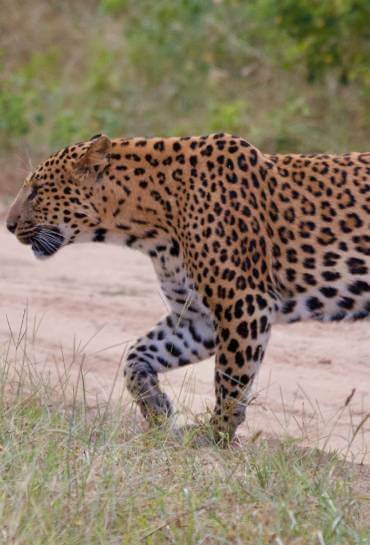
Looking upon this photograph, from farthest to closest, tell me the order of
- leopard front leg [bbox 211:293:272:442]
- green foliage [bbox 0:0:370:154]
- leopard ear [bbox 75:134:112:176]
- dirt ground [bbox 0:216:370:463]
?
green foliage [bbox 0:0:370:154] → dirt ground [bbox 0:216:370:463] → leopard ear [bbox 75:134:112:176] → leopard front leg [bbox 211:293:272:442]

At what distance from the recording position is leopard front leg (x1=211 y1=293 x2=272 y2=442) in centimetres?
588

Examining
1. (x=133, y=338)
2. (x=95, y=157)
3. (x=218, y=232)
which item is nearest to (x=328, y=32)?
(x=133, y=338)

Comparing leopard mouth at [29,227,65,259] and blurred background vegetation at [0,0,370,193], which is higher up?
blurred background vegetation at [0,0,370,193]

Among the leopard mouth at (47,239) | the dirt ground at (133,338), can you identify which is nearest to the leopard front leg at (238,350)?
the dirt ground at (133,338)

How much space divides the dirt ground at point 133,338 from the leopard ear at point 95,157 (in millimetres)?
743

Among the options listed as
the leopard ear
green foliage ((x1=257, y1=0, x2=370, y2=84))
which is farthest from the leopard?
green foliage ((x1=257, y1=0, x2=370, y2=84))

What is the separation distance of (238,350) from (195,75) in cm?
869

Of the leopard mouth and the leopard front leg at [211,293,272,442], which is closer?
the leopard front leg at [211,293,272,442]

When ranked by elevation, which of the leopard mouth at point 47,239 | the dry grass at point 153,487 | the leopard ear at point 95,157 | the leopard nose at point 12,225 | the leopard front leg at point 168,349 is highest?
the leopard ear at point 95,157

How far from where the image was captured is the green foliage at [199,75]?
12.2 m

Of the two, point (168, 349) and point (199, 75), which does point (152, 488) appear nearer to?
point (168, 349)

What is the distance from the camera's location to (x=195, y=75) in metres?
14.2

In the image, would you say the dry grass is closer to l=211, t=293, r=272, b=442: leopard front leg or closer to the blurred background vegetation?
l=211, t=293, r=272, b=442: leopard front leg

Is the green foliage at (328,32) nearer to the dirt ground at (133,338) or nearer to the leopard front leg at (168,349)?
the dirt ground at (133,338)
